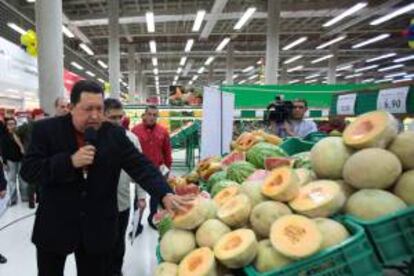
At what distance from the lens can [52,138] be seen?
2.28m

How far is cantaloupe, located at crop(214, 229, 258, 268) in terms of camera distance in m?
1.61

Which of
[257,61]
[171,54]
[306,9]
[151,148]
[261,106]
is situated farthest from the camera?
[257,61]

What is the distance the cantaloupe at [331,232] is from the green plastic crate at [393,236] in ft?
0.29

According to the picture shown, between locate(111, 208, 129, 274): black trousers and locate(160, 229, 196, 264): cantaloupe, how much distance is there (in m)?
1.88

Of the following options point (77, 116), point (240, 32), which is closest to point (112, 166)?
point (77, 116)

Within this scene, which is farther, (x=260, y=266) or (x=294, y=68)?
(x=294, y=68)

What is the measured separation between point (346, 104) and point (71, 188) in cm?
306

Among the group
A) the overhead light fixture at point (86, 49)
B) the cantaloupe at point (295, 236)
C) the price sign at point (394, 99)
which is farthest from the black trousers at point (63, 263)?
the overhead light fixture at point (86, 49)

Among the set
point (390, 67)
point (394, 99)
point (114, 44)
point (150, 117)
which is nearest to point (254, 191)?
point (394, 99)

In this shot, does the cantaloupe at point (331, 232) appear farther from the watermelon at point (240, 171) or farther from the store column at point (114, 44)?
the store column at point (114, 44)

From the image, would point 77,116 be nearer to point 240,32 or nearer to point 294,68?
point 240,32

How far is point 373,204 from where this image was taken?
5.50 feet

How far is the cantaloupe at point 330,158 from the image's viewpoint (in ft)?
6.39

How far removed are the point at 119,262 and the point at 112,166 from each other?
1.91 m
